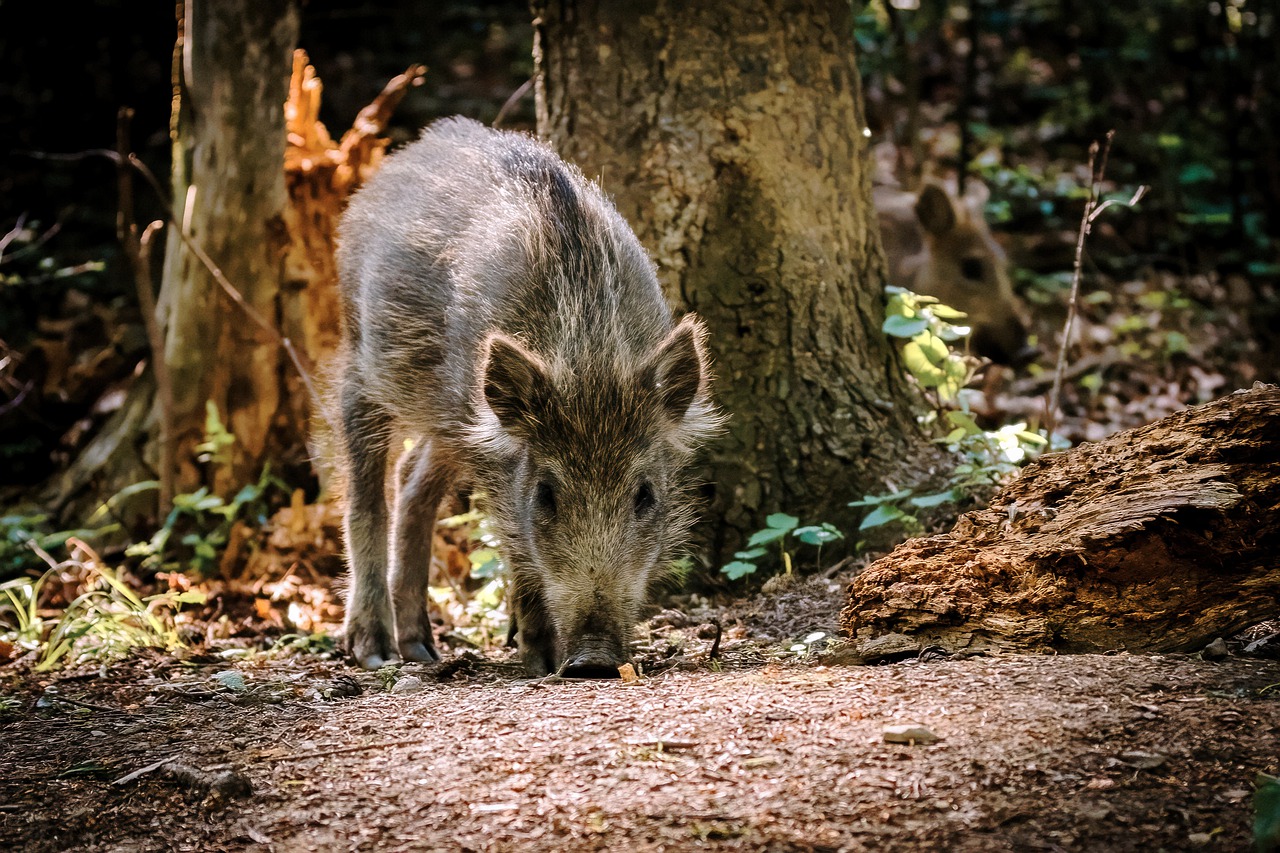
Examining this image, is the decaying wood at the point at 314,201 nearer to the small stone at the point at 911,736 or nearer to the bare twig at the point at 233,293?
the bare twig at the point at 233,293

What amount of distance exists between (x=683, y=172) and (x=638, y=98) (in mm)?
395

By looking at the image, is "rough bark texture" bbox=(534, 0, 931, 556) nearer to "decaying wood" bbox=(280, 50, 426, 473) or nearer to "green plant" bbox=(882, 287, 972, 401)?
"green plant" bbox=(882, 287, 972, 401)

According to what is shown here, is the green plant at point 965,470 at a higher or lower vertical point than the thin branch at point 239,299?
lower

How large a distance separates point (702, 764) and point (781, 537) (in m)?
2.43

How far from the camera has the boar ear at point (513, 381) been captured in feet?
14.0

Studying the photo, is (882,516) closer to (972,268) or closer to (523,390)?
(523,390)

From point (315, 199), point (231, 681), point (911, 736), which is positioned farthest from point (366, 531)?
point (911, 736)

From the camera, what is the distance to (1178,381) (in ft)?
27.5

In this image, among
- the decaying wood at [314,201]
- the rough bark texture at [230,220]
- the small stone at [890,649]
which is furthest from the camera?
the decaying wood at [314,201]

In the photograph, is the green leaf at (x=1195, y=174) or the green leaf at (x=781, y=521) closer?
the green leaf at (x=781, y=521)

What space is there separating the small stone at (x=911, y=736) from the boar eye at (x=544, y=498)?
1886 millimetres

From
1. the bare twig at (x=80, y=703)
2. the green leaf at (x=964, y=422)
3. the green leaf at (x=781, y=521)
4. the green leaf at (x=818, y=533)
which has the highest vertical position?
the green leaf at (x=964, y=422)

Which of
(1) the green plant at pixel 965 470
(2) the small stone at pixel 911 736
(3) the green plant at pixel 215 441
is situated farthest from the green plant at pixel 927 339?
(3) the green plant at pixel 215 441

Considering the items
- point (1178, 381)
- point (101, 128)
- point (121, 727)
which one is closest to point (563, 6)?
point (121, 727)
